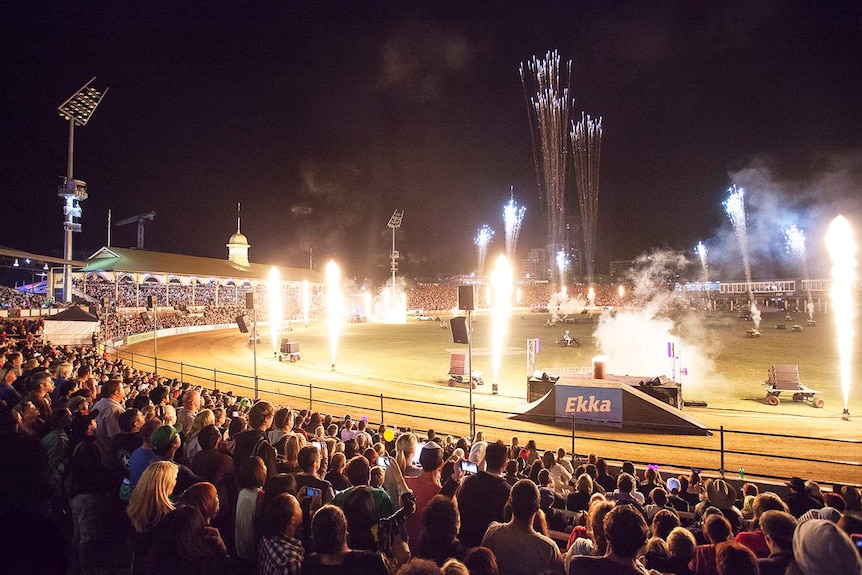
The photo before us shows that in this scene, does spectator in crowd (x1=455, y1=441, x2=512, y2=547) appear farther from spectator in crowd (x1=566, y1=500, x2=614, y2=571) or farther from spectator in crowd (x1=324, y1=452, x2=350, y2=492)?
spectator in crowd (x1=324, y1=452, x2=350, y2=492)

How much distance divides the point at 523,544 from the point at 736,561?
4.64 ft

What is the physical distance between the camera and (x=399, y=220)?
102 meters

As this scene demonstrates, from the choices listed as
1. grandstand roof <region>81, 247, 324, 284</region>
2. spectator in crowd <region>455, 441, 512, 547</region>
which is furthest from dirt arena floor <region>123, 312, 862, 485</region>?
grandstand roof <region>81, 247, 324, 284</region>

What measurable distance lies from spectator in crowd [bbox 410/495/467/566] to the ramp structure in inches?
464

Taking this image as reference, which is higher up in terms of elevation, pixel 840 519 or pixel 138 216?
pixel 138 216

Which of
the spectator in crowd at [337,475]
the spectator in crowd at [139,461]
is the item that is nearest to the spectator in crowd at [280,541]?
the spectator in crowd at [337,475]

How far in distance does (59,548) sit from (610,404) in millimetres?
15389

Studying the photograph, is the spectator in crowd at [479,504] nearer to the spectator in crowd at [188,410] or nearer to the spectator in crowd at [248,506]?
the spectator in crowd at [248,506]

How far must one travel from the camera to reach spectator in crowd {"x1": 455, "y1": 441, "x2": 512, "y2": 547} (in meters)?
4.28

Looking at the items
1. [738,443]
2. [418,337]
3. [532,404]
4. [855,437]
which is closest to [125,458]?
[532,404]

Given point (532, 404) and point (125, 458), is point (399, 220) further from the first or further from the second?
point (125, 458)

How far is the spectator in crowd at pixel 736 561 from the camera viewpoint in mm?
3178

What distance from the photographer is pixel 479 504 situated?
432 cm

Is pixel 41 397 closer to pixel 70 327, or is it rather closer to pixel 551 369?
pixel 551 369
